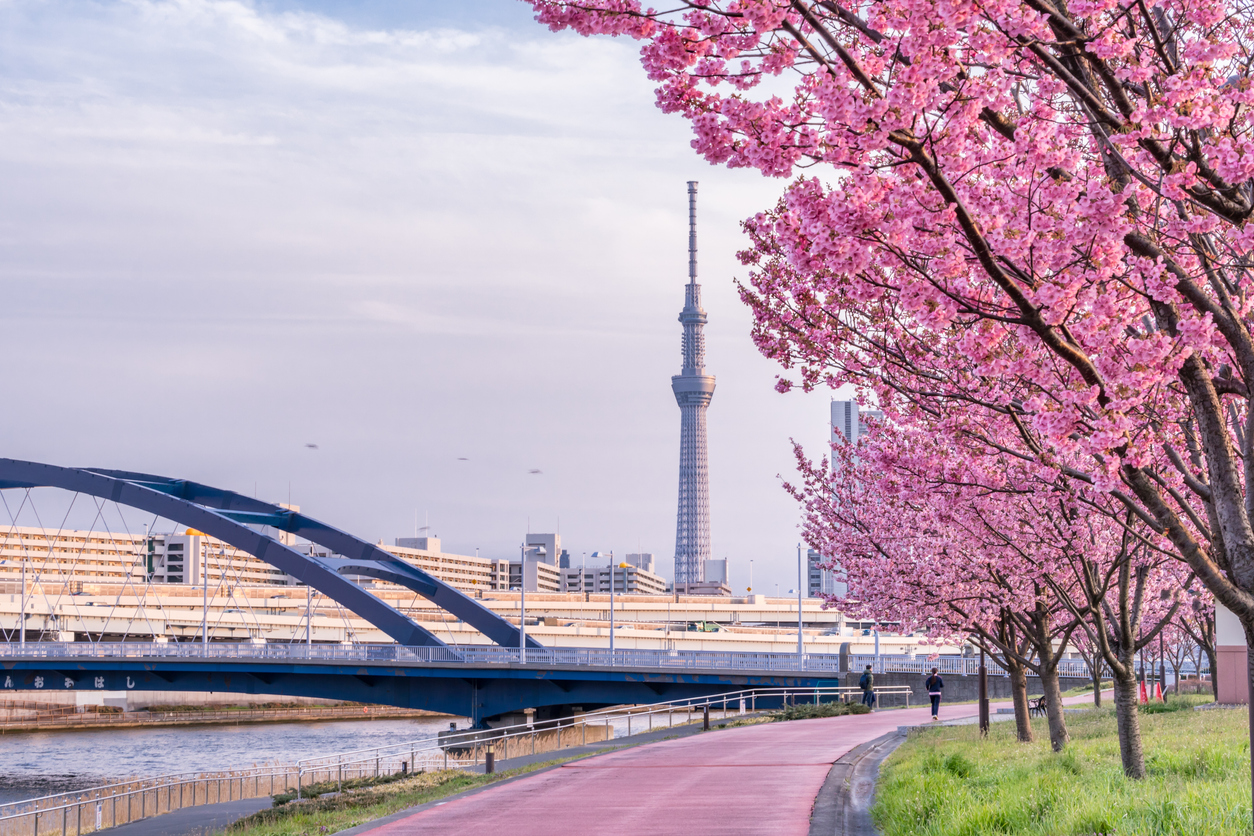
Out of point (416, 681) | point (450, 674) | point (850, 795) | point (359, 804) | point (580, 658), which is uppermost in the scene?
point (850, 795)

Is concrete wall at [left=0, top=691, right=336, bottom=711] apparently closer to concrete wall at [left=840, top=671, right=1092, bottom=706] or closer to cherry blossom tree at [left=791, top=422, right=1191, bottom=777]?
concrete wall at [left=840, top=671, right=1092, bottom=706]

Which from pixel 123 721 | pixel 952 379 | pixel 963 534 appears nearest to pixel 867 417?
pixel 963 534

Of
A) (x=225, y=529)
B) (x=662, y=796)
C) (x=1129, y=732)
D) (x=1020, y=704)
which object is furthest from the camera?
(x=225, y=529)

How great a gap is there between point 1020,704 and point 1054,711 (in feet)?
12.8

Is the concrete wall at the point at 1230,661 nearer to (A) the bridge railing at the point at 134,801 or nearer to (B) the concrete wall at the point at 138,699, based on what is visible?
(A) the bridge railing at the point at 134,801

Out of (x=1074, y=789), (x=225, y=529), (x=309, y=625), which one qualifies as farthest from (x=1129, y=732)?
(x=309, y=625)

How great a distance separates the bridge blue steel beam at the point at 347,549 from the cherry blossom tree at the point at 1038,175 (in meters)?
62.4

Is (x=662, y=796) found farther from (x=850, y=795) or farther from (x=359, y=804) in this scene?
(x=359, y=804)

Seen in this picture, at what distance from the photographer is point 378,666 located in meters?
58.1

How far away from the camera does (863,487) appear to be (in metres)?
24.9

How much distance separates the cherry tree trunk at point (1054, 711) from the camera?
1842 cm

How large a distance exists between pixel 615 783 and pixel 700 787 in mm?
1821

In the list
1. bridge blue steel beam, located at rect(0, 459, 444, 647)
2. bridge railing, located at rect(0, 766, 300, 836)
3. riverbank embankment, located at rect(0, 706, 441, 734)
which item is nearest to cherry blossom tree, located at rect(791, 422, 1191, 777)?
bridge railing, located at rect(0, 766, 300, 836)

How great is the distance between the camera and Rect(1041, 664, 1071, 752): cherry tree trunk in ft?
60.4
